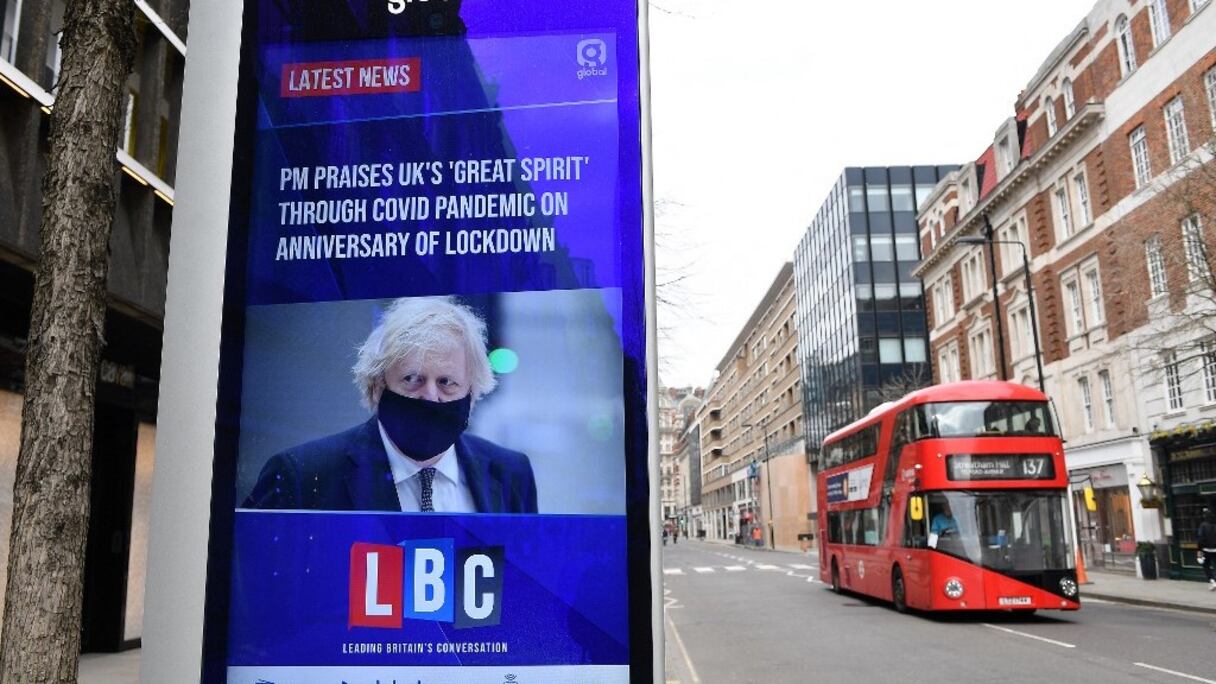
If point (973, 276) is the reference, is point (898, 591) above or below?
below

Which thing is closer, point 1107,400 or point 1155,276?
point 1155,276

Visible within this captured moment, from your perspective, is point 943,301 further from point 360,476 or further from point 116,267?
point 360,476

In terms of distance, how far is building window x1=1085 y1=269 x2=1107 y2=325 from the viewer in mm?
31000

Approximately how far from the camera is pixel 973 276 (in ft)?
141

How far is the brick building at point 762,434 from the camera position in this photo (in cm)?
7612

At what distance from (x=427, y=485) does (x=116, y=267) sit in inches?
387

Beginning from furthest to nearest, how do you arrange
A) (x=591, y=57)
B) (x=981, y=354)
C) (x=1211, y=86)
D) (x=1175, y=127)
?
(x=981, y=354)
(x=1175, y=127)
(x=1211, y=86)
(x=591, y=57)

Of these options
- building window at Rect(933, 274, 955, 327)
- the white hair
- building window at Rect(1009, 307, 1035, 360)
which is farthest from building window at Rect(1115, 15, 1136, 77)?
the white hair

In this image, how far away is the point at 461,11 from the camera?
8.50 feet

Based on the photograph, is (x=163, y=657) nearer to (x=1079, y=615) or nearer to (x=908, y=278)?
(x=1079, y=615)

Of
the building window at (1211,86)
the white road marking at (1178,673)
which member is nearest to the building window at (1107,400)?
the building window at (1211,86)

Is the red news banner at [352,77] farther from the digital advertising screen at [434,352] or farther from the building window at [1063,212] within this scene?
the building window at [1063,212]

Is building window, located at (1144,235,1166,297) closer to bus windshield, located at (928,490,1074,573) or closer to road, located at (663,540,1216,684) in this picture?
road, located at (663,540,1216,684)

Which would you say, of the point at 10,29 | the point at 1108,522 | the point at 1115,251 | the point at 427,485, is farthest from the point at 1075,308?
the point at 427,485
